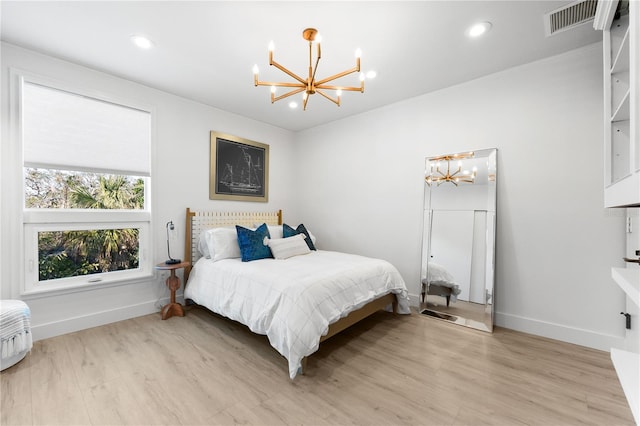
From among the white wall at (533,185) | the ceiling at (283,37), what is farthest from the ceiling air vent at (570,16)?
the white wall at (533,185)

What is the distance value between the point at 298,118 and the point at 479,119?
256 centimetres

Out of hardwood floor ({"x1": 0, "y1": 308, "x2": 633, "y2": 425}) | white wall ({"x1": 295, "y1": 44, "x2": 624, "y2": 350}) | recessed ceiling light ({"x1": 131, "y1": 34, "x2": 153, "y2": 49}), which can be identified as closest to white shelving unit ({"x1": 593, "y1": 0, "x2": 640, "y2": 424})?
hardwood floor ({"x1": 0, "y1": 308, "x2": 633, "y2": 425})

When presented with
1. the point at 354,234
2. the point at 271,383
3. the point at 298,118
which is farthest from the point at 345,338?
the point at 298,118

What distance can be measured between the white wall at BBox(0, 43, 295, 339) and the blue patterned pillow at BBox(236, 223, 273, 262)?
932 millimetres

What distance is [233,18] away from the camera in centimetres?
218

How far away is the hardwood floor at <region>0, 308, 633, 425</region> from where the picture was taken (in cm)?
168

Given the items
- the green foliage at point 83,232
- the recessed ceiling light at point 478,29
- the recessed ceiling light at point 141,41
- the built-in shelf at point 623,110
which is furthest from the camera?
the green foliage at point 83,232

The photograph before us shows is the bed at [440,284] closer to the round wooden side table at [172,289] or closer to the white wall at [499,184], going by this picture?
the white wall at [499,184]

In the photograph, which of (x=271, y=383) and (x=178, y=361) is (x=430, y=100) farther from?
(x=178, y=361)

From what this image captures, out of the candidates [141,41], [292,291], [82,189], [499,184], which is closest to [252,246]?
[292,291]

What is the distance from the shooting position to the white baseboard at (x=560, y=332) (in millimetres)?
2436

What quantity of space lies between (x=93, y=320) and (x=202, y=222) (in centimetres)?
155

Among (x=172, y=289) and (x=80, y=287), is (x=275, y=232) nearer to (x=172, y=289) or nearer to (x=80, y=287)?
(x=172, y=289)

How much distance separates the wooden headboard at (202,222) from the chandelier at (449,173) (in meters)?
2.68
